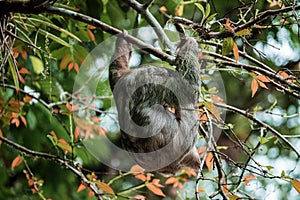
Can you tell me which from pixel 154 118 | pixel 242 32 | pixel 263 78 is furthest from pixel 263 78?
pixel 154 118

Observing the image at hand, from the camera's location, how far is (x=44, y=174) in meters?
3.60

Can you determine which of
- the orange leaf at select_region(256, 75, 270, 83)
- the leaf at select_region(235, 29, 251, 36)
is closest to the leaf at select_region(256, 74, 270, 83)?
the orange leaf at select_region(256, 75, 270, 83)

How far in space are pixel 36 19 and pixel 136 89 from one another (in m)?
0.59

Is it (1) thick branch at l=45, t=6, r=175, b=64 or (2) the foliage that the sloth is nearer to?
(2) the foliage

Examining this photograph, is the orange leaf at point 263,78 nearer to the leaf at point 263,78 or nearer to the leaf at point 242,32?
the leaf at point 263,78

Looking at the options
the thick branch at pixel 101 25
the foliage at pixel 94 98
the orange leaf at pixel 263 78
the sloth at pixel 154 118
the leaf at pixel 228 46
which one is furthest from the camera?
the sloth at pixel 154 118

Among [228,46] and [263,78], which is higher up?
[228,46]

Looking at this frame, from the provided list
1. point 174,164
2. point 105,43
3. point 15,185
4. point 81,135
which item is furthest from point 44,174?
point 174,164

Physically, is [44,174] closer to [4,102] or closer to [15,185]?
[15,185]

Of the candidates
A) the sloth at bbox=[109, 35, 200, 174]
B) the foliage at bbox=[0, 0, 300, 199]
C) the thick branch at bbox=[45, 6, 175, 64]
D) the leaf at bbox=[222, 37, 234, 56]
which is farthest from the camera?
the sloth at bbox=[109, 35, 200, 174]

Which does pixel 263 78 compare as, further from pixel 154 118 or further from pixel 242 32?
pixel 154 118

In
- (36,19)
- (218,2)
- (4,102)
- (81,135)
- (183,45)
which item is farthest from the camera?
(81,135)

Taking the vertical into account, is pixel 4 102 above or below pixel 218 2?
below

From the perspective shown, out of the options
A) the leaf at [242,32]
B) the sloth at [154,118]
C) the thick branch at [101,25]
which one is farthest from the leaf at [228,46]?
the sloth at [154,118]
